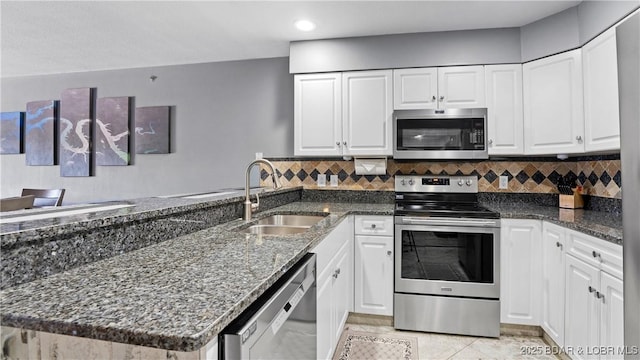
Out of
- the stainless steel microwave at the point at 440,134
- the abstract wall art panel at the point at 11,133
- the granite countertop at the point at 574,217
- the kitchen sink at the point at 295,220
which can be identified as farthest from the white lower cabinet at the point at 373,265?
the abstract wall art panel at the point at 11,133

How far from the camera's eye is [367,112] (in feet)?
8.80

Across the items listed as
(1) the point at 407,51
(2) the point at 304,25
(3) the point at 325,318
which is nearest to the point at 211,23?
(2) the point at 304,25

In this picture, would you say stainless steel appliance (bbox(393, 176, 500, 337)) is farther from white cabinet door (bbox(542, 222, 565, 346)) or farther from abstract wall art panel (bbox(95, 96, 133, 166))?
abstract wall art panel (bbox(95, 96, 133, 166))

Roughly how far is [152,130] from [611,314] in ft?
12.9

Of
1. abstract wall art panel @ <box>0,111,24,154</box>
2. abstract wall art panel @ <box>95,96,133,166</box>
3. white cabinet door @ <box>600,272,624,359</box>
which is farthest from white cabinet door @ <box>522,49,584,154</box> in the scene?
abstract wall art panel @ <box>0,111,24,154</box>

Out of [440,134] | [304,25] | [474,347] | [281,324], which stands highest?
[304,25]

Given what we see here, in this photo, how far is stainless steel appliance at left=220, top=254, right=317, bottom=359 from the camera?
72 centimetres

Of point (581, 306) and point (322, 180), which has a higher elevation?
point (322, 180)

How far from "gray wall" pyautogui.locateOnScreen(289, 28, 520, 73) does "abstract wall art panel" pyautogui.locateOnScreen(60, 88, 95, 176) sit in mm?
2559

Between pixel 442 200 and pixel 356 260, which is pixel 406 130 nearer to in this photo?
pixel 442 200

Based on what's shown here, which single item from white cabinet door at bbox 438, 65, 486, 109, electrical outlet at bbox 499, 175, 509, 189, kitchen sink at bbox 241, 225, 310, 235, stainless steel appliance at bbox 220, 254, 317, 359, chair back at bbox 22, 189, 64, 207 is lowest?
stainless steel appliance at bbox 220, 254, 317, 359

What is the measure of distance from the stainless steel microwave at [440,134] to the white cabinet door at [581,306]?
3.21 ft

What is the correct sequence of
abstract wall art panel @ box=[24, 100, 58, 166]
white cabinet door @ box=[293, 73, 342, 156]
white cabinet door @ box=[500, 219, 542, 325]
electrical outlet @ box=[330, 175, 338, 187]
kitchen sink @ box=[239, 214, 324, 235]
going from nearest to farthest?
kitchen sink @ box=[239, 214, 324, 235] < white cabinet door @ box=[500, 219, 542, 325] < white cabinet door @ box=[293, 73, 342, 156] < electrical outlet @ box=[330, 175, 338, 187] < abstract wall art panel @ box=[24, 100, 58, 166]

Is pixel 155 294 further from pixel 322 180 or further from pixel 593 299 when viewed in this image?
pixel 322 180
